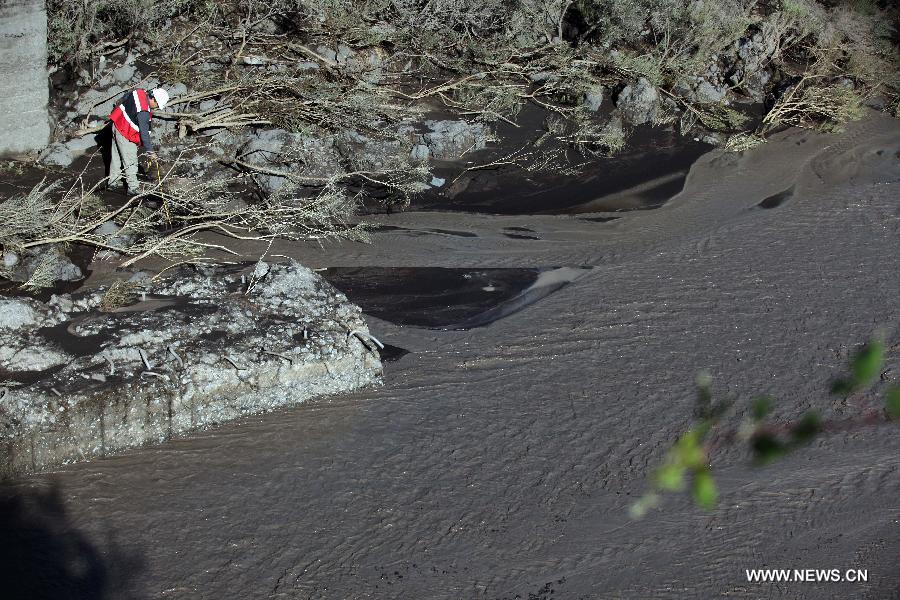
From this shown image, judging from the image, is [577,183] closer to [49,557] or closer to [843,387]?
[49,557]

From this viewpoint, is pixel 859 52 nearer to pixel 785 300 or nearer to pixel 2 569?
pixel 785 300

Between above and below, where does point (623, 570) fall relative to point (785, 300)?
below

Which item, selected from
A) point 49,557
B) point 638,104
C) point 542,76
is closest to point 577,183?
point 638,104

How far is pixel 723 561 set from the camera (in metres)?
5.35

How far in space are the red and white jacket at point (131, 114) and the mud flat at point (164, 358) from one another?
2.31 metres

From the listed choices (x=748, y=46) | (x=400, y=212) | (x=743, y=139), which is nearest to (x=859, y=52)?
(x=748, y=46)

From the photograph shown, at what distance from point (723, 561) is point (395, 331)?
11.2 feet

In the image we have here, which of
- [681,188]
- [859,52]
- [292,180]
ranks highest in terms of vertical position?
[859,52]

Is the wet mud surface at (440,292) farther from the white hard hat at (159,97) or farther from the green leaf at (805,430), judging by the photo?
the green leaf at (805,430)

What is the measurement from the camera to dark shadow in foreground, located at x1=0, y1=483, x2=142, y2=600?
17.2 ft

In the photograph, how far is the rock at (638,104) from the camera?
12180 millimetres

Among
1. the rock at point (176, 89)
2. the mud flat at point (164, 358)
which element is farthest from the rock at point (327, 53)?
the mud flat at point (164, 358)

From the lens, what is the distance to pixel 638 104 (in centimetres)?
1219

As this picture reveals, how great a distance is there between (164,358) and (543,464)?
2.81 m
